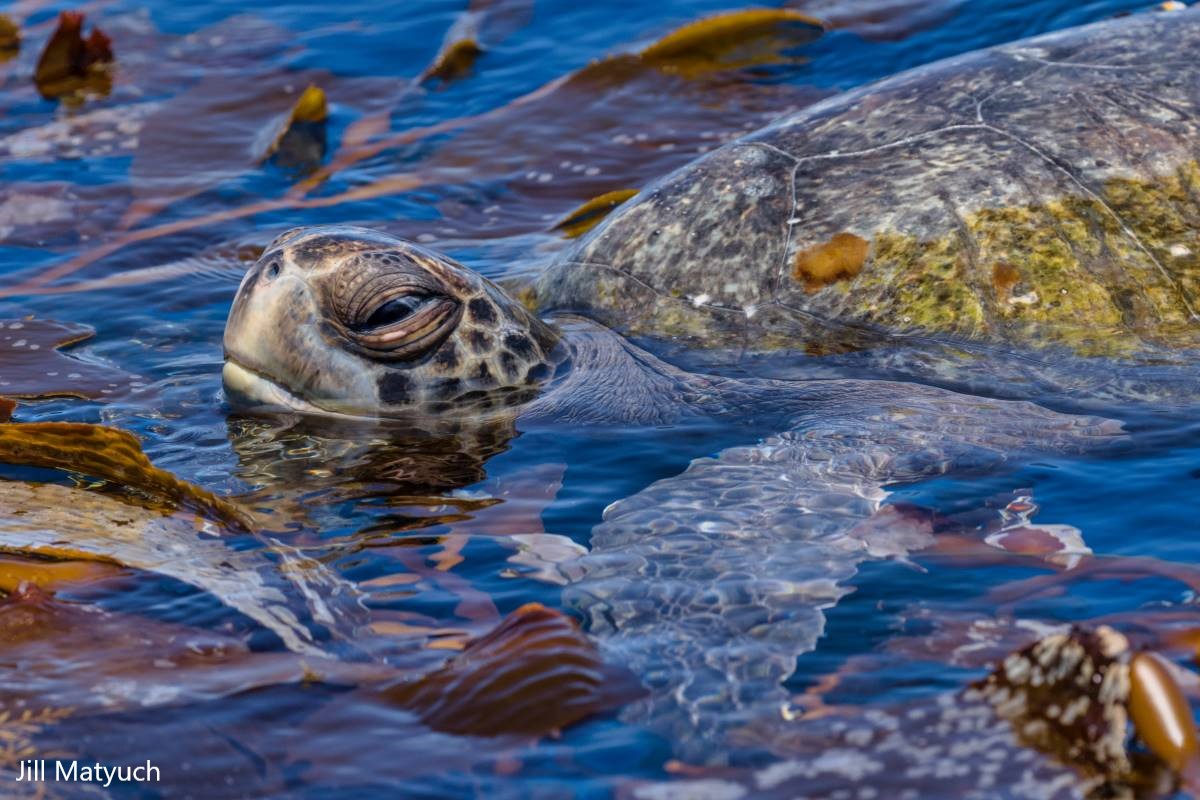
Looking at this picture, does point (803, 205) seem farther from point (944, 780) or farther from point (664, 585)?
point (944, 780)

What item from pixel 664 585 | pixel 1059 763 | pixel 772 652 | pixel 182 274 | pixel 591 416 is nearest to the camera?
pixel 1059 763

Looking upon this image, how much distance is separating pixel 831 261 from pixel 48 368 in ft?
8.47

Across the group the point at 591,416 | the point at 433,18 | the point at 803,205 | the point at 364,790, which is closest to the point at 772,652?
the point at 364,790

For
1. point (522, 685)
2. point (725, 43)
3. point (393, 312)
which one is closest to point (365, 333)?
point (393, 312)

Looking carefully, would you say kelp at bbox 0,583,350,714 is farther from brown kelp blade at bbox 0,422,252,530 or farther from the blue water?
brown kelp blade at bbox 0,422,252,530

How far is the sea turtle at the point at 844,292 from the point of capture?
145 inches

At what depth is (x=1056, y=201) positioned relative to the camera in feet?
13.1

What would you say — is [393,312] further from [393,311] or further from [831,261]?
[831,261]

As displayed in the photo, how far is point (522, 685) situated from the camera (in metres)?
2.40

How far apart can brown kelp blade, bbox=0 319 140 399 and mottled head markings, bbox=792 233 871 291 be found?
2.16 m

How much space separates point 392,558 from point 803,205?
6.08ft

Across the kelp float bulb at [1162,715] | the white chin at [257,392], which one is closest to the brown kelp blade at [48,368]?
the white chin at [257,392]

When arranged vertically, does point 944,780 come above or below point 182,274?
below

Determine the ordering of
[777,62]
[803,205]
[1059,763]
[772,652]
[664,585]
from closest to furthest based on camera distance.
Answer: [1059,763] < [772,652] < [664,585] < [803,205] < [777,62]
